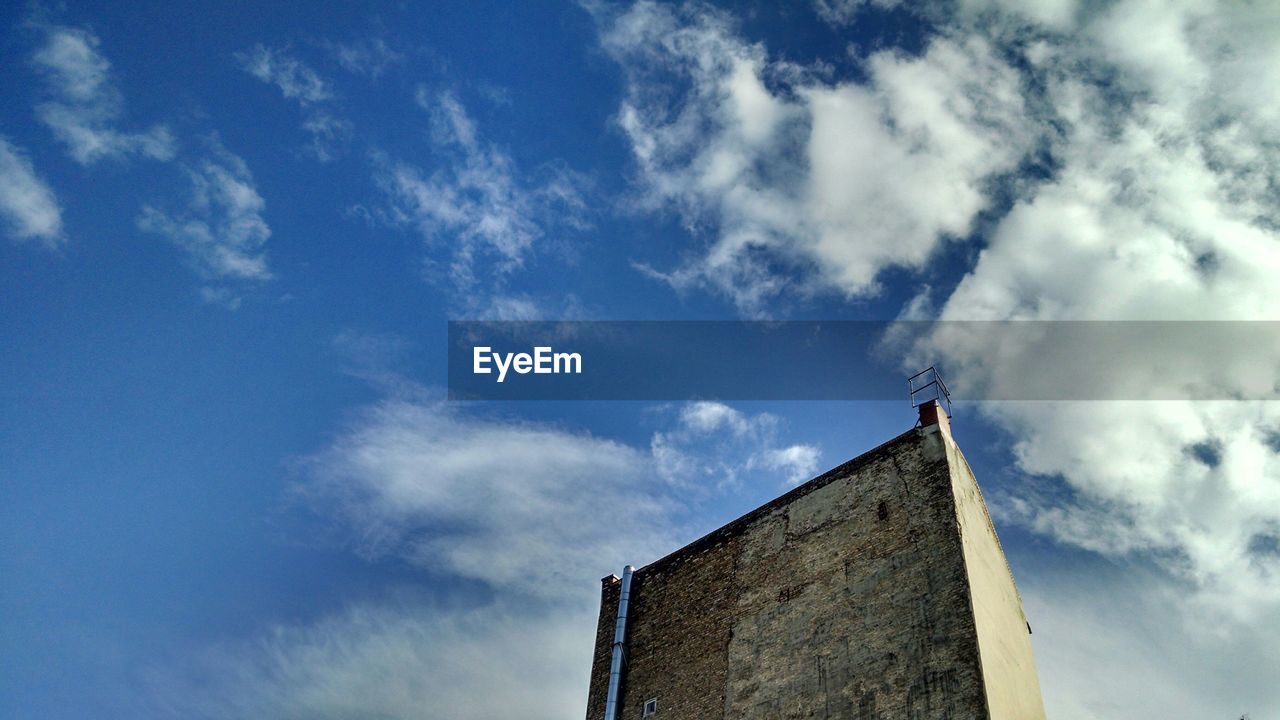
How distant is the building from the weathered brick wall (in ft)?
0.09

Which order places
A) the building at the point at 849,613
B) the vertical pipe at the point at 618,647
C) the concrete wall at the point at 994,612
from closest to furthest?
the concrete wall at the point at 994,612 → the building at the point at 849,613 → the vertical pipe at the point at 618,647

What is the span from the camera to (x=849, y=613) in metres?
15.7

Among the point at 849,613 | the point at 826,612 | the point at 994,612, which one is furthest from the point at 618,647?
the point at 994,612

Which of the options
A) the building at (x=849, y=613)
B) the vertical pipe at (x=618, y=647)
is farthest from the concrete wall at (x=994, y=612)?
the vertical pipe at (x=618, y=647)

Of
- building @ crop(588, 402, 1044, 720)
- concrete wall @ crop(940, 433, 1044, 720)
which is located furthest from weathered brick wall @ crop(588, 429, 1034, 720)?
concrete wall @ crop(940, 433, 1044, 720)

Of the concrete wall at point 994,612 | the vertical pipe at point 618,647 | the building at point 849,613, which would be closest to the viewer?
the concrete wall at point 994,612

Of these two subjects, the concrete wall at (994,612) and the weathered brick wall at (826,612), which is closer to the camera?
the concrete wall at (994,612)

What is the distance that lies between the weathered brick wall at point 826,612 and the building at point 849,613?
0.03 metres

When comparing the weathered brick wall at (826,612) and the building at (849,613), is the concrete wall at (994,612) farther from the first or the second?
the weathered brick wall at (826,612)

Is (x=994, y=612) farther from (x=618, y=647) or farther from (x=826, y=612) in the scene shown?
(x=618, y=647)

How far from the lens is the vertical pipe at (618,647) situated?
1922 cm

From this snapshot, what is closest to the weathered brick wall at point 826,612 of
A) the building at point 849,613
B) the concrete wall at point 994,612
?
the building at point 849,613

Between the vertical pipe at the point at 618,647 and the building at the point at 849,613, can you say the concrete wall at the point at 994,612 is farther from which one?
the vertical pipe at the point at 618,647

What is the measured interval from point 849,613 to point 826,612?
0.56 m
